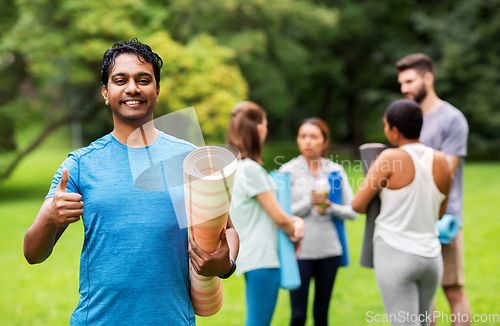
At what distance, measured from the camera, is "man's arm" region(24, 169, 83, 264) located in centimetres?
132

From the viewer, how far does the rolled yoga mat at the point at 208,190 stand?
4.03 feet

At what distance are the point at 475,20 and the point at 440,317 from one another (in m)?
18.6

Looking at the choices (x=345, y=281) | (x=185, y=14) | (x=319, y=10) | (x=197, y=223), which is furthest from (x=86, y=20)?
(x=197, y=223)

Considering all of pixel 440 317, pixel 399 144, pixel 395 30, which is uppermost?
→ pixel 395 30

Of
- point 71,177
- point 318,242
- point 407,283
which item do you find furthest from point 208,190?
point 318,242

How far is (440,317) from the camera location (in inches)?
164

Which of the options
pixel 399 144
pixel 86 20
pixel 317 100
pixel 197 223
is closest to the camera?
pixel 197 223

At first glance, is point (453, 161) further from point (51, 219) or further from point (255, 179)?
point (51, 219)

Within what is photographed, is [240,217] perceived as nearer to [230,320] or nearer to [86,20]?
[230,320]

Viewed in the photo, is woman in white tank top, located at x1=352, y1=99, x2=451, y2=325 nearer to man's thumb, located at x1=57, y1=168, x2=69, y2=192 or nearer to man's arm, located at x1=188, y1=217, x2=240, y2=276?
man's arm, located at x1=188, y1=217, x2=240, y2=276

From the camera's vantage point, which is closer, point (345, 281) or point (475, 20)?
point (345, 281)

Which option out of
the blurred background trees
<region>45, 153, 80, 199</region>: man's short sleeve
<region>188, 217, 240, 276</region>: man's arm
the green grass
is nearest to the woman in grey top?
the green grass

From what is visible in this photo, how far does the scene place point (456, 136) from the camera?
3.25 meters

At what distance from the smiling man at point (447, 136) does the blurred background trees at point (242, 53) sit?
4291mm
